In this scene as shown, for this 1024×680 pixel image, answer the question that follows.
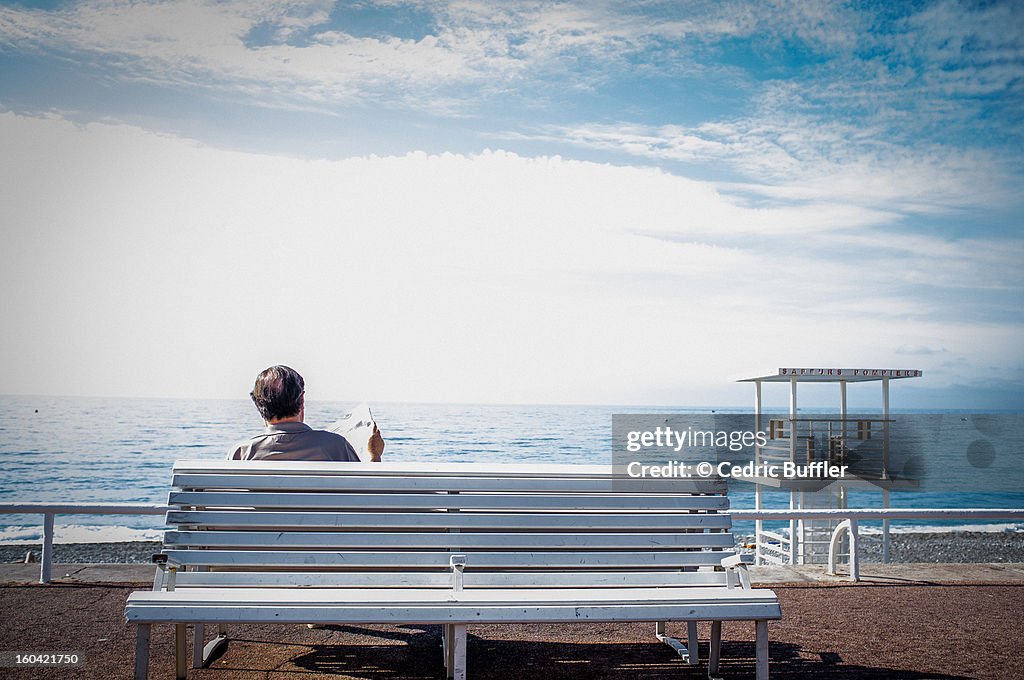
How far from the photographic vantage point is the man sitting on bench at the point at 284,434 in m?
4.75

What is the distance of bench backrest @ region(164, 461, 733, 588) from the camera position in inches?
160

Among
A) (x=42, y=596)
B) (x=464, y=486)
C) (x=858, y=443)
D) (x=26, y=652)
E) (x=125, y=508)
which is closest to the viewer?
(x=464, y=486)

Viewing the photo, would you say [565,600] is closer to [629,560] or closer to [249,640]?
[629,560]

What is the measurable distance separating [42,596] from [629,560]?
430 cm

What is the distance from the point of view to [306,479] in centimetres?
414

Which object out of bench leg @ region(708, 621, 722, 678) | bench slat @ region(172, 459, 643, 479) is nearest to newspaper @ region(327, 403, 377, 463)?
bench slat @ region(172, 459, 643, 479)

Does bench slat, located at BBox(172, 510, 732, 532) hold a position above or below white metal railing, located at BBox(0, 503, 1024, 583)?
above

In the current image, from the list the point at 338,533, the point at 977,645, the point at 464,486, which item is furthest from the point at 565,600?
the point at 977,645

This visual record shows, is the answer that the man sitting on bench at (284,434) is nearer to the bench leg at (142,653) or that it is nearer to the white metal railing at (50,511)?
the bench leg at (142,653)

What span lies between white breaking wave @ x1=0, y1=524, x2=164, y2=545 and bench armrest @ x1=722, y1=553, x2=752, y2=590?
2201cm

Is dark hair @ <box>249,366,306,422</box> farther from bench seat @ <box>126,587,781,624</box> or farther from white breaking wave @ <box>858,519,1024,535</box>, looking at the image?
white breaking wave @ <box>858,519,1024,535</box>

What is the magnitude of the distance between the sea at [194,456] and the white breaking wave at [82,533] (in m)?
0.04

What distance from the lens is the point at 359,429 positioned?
5449 mm

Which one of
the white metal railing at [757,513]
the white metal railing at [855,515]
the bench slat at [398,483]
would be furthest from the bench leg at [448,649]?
the white metal railing at [855,515]
